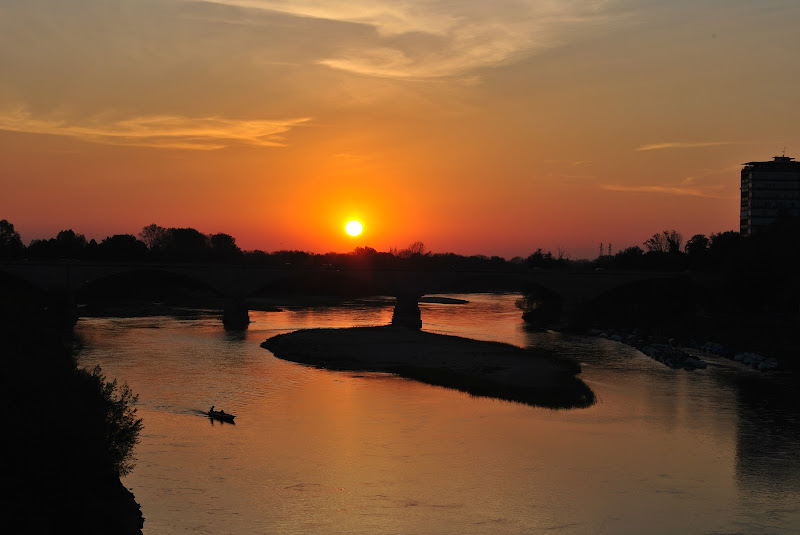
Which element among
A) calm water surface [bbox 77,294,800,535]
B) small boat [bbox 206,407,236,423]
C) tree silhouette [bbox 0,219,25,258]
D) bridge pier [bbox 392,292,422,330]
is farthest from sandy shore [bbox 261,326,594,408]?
tree silhouette [bbox 0,219,25,258]

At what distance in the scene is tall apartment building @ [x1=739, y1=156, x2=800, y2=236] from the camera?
6772 inches

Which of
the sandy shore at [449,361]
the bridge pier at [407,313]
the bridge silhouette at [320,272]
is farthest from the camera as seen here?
the bridge pier at [407,313]

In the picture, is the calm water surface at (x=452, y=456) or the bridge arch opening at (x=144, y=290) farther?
the bridge arch opening at (x=144, y=290)

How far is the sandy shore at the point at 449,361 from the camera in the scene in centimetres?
4606

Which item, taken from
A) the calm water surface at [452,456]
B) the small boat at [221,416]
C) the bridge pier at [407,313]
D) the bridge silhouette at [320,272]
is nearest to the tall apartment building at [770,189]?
the bridge silhouette at [320,272]

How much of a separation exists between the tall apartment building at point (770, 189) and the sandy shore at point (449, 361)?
119m

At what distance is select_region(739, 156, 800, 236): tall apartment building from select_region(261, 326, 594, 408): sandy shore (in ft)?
392

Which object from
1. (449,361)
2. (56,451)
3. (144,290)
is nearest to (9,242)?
(144,290)

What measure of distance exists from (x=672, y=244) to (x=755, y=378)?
118588 millimetres

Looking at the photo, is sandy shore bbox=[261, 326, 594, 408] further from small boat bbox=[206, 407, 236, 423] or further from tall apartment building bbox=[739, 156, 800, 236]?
tall apartment building bbox=[739, 156, 800, 236]

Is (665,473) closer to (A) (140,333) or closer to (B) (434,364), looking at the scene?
(B) (434,364)

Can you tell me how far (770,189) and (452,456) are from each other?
525ft

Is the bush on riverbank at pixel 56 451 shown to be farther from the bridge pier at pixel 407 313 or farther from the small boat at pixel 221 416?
the bridge pier at pixel 407 313

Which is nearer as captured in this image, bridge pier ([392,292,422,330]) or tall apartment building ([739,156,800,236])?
bridge pier ([392,292,422,330])
